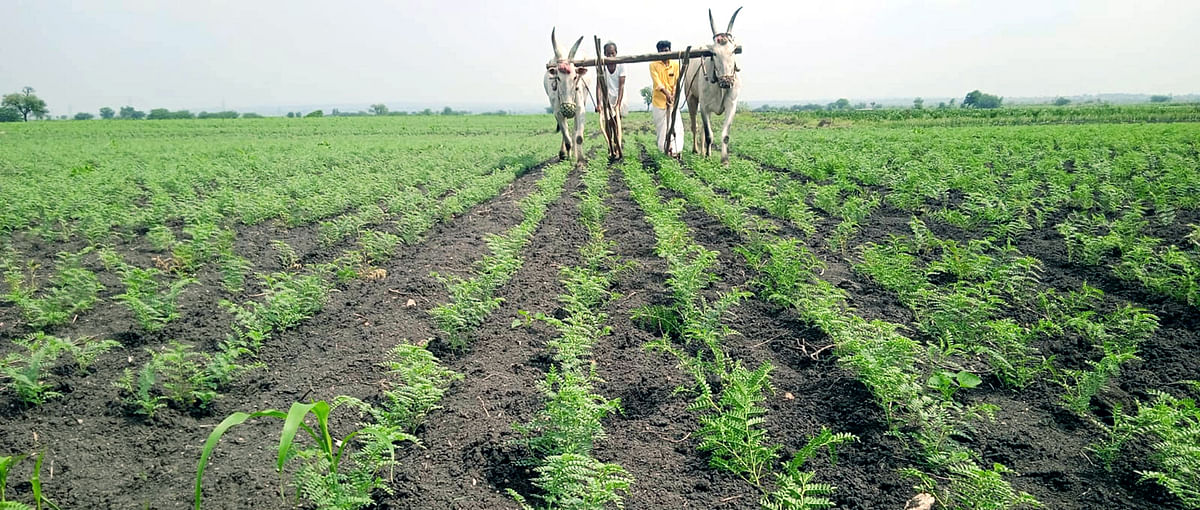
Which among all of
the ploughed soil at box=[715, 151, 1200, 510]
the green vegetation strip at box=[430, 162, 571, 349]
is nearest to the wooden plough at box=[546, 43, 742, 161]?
the green vegetation strip at box=[430, 162, 571, 349]

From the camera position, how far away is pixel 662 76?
1474 centimetres

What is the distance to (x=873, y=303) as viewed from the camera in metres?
5.11

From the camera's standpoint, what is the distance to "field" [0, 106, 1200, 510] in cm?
288

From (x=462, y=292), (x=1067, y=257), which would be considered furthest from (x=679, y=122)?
(x=462, y=292)

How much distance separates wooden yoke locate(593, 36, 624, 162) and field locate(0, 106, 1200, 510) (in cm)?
510

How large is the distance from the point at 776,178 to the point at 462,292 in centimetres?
878

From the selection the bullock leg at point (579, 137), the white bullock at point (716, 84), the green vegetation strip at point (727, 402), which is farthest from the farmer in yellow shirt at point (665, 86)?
the green vegetation strip at point (727, 402)

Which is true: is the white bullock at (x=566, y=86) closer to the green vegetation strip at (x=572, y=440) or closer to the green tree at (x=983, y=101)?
the green vegetation strip at (x=572, y=440)

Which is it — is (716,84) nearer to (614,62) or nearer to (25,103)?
(614,62)

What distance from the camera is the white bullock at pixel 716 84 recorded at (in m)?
11.9

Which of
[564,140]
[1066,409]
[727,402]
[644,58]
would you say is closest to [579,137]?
[564,140]

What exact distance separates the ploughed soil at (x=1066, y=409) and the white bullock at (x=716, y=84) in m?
7.09

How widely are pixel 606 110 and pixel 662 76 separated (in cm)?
208

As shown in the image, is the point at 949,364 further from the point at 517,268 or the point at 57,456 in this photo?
the point at 57,456
